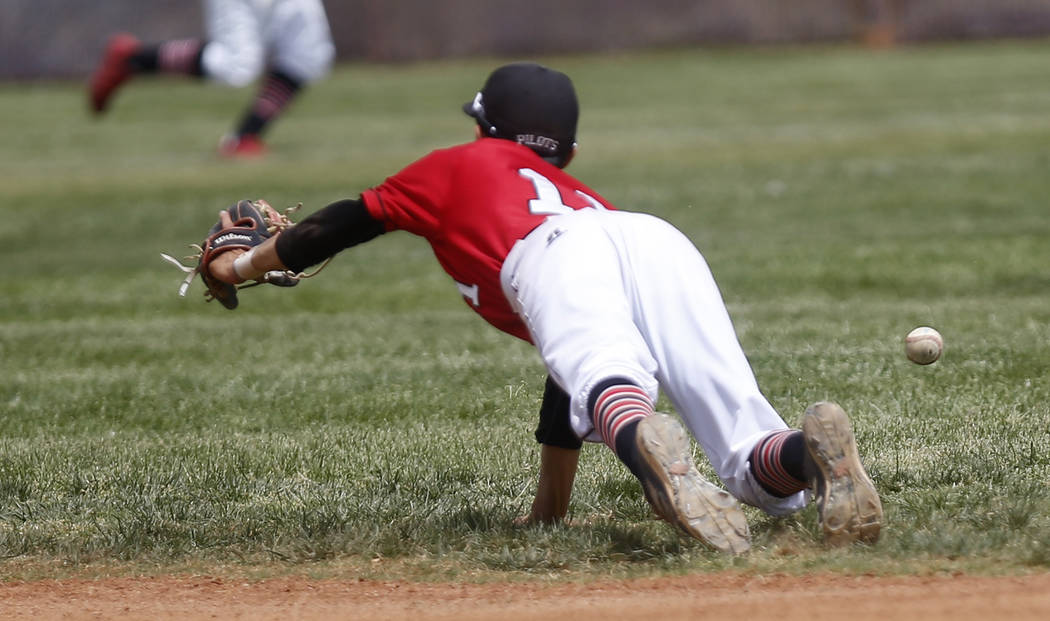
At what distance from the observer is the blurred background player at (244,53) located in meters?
15.1

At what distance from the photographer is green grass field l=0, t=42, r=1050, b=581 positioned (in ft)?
14.5

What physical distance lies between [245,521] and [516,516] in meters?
0.82

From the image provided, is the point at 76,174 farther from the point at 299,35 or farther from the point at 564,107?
the point at 564,107

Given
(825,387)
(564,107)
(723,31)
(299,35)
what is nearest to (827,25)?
(723,31)

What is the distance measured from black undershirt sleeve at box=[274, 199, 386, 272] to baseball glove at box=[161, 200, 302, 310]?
329 mm

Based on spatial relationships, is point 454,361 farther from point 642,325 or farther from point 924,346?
point 642,325

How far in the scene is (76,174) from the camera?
16.5 meters

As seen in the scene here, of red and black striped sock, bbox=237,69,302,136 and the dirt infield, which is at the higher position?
red and black striped sock, bbox=237,69,302,136

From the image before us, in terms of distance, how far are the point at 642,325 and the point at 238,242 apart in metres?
1.45

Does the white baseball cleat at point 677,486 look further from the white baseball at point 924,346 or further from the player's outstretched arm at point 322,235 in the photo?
the white baseball at point 924,346

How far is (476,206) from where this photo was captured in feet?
14.2

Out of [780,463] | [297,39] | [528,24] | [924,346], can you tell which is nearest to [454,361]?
[924,346]

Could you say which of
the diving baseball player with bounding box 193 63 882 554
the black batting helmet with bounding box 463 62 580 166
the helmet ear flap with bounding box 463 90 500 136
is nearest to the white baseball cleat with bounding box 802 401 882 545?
the diving baseball player with bounding box 193 63 882 554

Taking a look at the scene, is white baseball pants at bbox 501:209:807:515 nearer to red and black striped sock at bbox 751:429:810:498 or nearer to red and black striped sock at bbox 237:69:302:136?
red and black striped sock at bbox 751:429:810:498
